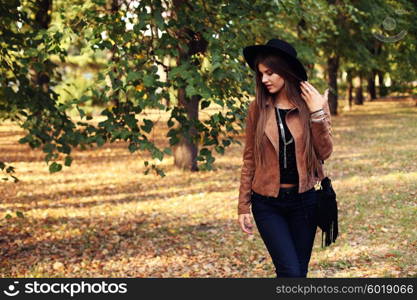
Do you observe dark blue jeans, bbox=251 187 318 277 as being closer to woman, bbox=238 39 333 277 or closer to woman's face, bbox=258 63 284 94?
woman, bbox=238 39 333 277

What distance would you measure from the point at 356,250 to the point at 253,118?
461 cm

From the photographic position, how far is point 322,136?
3.98 meters

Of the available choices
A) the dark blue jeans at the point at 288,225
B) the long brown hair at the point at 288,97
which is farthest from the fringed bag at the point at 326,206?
the long brown hair at the point at 288,97

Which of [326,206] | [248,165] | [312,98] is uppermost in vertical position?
[312,98]

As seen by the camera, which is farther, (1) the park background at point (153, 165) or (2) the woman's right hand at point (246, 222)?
(1) the park background at point (153, 165)

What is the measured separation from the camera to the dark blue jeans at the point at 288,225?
12.9 feet

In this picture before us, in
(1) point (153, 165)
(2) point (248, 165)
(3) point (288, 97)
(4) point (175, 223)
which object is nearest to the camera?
(3) point (288, 97)

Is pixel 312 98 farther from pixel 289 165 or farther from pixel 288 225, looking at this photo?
pixel 288 225

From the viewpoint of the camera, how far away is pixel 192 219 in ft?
36.0

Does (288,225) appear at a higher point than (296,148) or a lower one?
lower

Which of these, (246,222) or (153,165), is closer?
(246,222)

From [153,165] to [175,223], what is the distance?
3.90 meters

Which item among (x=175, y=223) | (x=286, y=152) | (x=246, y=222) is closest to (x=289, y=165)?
(x=286, y=152)

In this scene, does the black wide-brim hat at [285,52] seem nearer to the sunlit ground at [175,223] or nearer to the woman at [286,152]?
the woman at [286,152]
